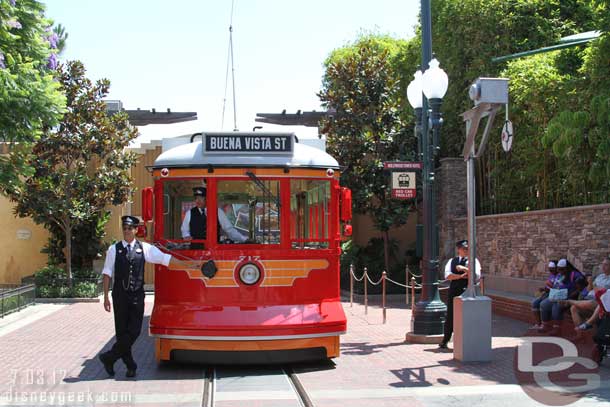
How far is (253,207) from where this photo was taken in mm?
10195

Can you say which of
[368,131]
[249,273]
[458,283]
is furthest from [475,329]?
[368,131]

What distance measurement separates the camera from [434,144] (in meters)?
13.2

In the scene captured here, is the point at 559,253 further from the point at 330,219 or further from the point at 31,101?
the point at 31,101

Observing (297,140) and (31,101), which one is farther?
(31,101)

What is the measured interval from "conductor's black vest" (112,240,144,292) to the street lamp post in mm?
5191

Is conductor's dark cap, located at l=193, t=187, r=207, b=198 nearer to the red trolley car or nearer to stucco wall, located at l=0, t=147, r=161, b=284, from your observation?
the red trolley car

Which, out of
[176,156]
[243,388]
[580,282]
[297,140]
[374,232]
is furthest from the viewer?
[374,232]

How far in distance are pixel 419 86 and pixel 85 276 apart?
12.7 metres

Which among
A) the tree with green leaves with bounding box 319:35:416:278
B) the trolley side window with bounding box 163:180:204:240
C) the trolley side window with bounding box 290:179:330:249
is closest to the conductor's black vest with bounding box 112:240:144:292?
the trolley side window with bounding box 163:180:204:240

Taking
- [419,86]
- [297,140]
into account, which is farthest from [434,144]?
[297,140]

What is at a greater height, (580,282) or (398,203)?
(398,203)

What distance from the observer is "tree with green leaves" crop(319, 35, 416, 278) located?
22531 mm

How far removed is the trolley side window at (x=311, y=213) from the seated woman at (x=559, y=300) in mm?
4555

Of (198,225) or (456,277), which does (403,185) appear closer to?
(456,277)
